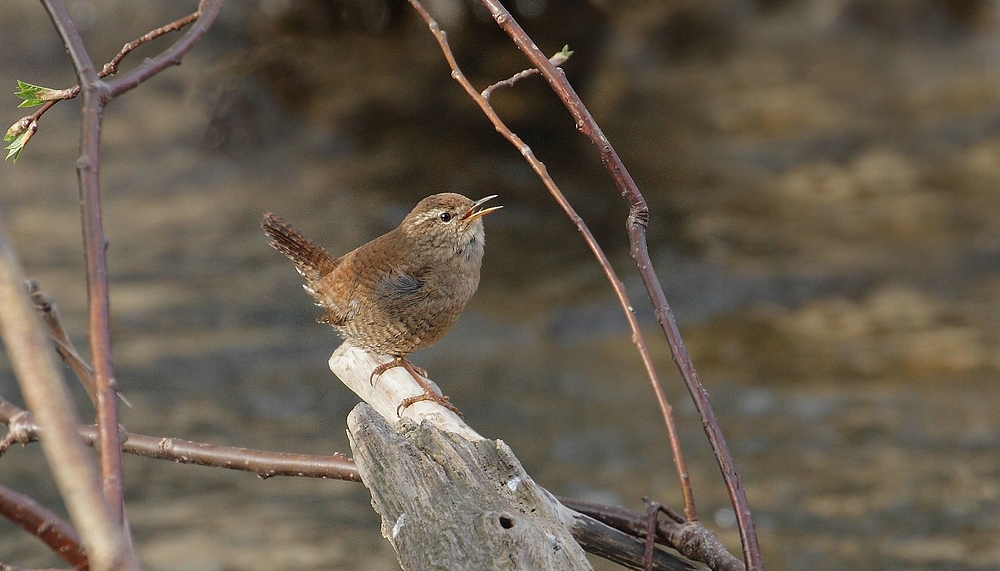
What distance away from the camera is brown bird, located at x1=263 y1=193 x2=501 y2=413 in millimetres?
2277

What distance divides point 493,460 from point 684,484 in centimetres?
40

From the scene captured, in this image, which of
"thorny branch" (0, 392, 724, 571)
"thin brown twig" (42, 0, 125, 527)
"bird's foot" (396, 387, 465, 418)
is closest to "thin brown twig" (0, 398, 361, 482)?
"thorny branch" (0, 392, 724, 571)

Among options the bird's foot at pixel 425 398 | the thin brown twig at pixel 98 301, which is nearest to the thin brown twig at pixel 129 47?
the thin brown twig at pixel 98 301

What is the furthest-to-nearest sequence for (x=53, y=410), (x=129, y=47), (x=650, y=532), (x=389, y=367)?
(x=389, y=367) → (x=650, y=532) → (x=129, y=47) → (x=53, y=410)

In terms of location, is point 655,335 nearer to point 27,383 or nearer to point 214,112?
point 214,112

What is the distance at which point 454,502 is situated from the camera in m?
1.50

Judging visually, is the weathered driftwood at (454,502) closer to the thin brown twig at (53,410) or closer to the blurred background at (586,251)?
the thin brown twig at (53,410)

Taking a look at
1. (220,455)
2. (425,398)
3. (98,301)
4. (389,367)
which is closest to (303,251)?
(389,367)

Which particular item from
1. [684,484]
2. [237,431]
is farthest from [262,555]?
[684,484]

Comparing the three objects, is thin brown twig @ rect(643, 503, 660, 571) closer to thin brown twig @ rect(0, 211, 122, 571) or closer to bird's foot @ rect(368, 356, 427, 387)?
bird's foot @ rect(368, 356, 427, 387)

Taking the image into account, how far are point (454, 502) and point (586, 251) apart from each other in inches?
236

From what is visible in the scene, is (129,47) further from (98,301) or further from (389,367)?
(389,367)

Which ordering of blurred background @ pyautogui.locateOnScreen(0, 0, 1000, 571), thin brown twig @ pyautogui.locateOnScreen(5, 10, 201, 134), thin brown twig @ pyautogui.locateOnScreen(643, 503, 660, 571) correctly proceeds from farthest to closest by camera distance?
1. blurred background @ pyautogui.locateOnScreen(0, 0, 1000, 571)
2. thin brown twig @ pyautogui.locateOnScreen(643, 503, 660, 571)
3. thin brown twig @ pyautogui.locateOnScreen(5, 10, 201, 134)

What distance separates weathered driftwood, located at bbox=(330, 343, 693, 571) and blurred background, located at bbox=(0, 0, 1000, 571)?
349 centimetres
